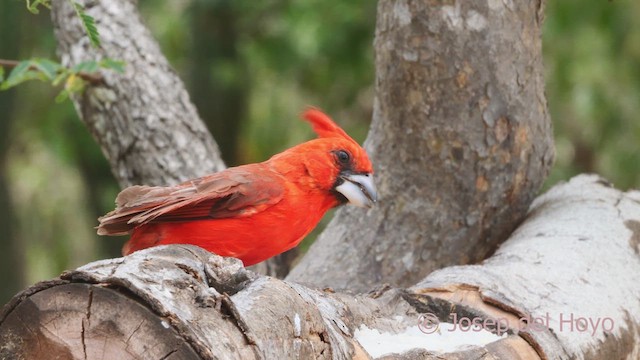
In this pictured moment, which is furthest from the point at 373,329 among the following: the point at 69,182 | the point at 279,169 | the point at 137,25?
the point at 69,182

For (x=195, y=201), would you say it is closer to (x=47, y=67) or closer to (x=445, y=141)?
(x=47, y=67)

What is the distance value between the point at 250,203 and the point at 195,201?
16cm

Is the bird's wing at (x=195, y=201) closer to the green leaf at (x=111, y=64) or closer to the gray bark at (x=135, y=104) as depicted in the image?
the green leaf at (x=111, y=64)

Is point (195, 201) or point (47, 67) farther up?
point (47, 67)

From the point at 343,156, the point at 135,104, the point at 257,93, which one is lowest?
the point at 257,93

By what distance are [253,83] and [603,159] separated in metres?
2.51

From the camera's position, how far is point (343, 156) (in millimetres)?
3162

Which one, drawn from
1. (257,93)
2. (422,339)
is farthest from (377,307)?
(257,93)

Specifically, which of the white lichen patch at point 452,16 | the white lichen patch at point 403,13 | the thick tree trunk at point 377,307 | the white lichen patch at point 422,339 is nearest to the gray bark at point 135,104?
the white lichen patch at point 403,13

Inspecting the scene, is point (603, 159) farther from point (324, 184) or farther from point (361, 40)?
point (324, 184)

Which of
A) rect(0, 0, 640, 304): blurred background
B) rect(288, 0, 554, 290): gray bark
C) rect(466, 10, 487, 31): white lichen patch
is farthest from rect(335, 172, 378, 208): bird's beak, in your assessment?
rect(0, 0, 640, 304): blurred background

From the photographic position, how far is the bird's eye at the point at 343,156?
3.16 m

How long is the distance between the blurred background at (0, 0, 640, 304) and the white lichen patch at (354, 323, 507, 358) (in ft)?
11.7

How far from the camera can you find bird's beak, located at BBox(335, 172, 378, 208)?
10.4 ft
